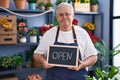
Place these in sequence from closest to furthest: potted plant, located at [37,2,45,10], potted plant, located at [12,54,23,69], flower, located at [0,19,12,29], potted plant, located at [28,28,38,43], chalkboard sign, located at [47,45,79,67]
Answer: chalkboard sign, located at [47,45,79,67]
flower, located at [0,19,12,29]
potted plant, located at [12,54,23,69]
potted plant, located at [28,28,38,43]
potted plant, located at [37,2,45,10]

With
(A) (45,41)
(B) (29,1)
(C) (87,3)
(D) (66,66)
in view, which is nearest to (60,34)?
(A) (45,41)

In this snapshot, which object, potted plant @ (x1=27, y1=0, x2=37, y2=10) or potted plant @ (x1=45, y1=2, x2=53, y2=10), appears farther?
potted plant @ (x1=45, y1=2, x2=53, y2=10)

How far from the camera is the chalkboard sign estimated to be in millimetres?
Result: 1975

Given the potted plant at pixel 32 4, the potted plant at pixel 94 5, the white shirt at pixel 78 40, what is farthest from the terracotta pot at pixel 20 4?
the white shirt at pixel 78 40

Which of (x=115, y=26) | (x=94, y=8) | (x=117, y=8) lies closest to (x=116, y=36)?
(x=115, y=26)

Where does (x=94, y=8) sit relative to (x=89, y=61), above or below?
above

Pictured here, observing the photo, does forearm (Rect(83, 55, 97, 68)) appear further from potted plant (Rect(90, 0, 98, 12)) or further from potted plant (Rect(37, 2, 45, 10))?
potted plant (Rect(90, 0, 98, 12))

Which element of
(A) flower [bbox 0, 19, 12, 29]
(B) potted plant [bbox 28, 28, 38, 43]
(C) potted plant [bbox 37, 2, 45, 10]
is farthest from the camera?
(C) potted plant [bbox 37, 2, 45, 10]

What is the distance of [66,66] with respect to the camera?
78.0 inches

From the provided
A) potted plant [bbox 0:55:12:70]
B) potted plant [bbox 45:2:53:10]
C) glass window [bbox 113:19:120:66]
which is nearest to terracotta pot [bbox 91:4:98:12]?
glass window [bbox 113:19:120:66]

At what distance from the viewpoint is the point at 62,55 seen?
199 centimetres

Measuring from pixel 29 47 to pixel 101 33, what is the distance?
4.73 feet

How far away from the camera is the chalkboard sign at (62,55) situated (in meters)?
1.97

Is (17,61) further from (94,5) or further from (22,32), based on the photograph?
(94,5)
